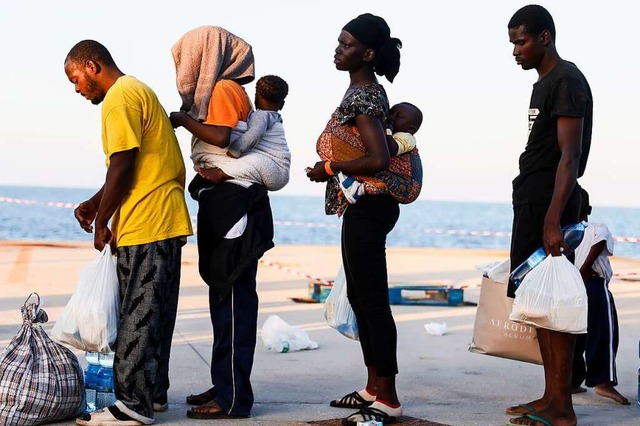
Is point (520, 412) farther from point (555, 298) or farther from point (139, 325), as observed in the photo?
point (139, 325)

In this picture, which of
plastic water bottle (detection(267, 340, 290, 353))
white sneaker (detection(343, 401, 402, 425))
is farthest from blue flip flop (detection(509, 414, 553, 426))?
plastic water bottle (detection(267, 340, 290, 353))

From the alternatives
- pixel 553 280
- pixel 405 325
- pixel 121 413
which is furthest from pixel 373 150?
pixel 405 325

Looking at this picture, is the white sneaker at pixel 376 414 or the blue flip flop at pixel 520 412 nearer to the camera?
the white sneaker at pixel 376 414

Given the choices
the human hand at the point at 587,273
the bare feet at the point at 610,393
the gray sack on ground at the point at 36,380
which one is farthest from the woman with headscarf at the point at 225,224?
the bare feet at the point at 610,393

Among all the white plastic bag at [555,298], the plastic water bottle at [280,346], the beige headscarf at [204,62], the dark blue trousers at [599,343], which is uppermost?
the beige headscarf at [204,62]

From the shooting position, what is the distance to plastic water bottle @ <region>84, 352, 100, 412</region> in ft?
17.0

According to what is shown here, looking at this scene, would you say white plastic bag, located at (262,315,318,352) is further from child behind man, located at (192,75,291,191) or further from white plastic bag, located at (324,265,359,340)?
child behind man, located at (192,75,291,191)

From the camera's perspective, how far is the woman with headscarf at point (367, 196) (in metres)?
5.09

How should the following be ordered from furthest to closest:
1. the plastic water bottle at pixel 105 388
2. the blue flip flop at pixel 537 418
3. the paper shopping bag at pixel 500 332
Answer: the paper shopping bag at pixel 500 332
the plastic water bottle at pixel 105 388
the blue flip flop at pixel 537 418

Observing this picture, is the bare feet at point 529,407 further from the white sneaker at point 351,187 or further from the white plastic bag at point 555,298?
the white sneaker at point 351,187

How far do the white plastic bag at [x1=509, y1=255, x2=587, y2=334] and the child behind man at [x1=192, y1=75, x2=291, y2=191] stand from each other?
1.35m

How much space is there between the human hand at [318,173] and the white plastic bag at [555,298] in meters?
1.08

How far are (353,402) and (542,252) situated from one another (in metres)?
1.26

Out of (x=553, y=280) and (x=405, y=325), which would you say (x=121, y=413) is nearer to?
(x=553, y=280)
